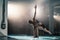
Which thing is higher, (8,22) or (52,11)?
(52,11)

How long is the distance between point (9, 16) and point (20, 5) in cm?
21

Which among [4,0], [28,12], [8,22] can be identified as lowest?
[8,22]

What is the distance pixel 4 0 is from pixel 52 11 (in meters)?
0.64

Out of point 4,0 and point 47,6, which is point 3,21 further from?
point 47,6

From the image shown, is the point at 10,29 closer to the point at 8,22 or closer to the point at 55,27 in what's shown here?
the point at 8,22

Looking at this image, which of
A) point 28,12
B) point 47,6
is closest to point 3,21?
point 28,12

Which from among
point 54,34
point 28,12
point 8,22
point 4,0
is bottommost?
point 54,34

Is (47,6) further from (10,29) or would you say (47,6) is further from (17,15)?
(10,29)

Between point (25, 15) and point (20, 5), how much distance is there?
0.15 m

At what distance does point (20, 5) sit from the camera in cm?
184

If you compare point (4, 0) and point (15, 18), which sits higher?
point (4, 0)

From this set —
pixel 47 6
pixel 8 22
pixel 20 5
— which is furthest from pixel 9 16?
pixel 47 6

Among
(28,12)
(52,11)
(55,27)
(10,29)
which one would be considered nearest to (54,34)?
(55,27)

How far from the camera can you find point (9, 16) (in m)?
1.84
